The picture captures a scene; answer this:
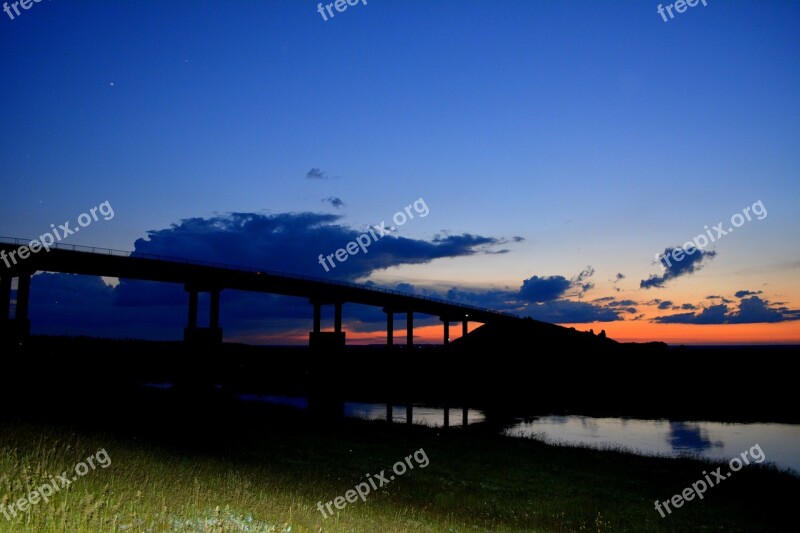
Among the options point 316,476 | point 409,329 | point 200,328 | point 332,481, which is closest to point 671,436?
point 332,481

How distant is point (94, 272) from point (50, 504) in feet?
224

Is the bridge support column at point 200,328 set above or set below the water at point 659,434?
above

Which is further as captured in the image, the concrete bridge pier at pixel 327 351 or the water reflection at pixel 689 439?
the concrete bridge pier at pixel 327 351

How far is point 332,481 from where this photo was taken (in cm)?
1891

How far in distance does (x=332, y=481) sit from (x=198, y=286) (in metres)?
65.0

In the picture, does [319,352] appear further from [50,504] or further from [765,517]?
[50,504]

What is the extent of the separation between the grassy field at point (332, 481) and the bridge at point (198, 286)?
40.0 meters

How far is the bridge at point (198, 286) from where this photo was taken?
60.3 metres

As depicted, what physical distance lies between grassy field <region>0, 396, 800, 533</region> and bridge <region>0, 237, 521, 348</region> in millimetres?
39953

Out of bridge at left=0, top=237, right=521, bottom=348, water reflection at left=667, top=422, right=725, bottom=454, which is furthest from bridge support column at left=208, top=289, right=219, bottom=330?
water reflection at left=667, top=422, right=725, bottom=454

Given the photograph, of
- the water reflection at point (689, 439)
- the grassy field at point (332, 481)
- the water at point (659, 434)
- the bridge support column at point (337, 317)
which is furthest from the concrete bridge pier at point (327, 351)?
the grassy field at point (332, 481)

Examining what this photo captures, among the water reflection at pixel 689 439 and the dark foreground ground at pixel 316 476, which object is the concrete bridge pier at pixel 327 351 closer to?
the dark foreground ground at pixel 316 476

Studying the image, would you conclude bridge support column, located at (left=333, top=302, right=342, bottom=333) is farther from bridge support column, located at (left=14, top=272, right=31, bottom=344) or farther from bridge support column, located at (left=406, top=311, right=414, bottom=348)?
bridge support column, located at (left=14, top=272, right=31, bottom=344)

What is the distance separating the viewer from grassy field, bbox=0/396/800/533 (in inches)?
348
